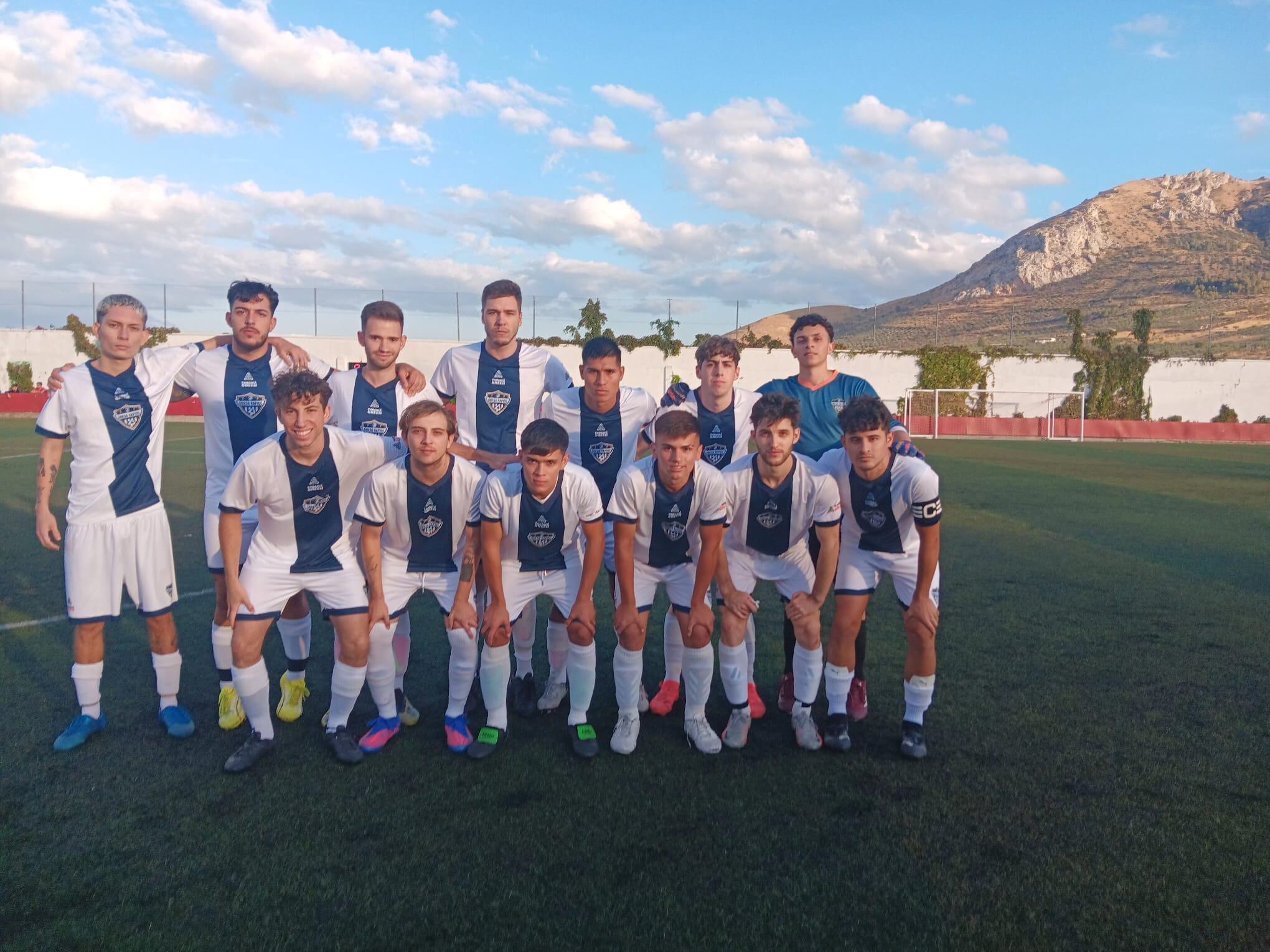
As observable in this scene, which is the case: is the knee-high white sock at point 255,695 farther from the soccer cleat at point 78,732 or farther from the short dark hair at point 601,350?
the short dark hair at point 601,350

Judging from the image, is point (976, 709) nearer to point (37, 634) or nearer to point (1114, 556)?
point (1114, 556)

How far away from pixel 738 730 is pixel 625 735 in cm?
53

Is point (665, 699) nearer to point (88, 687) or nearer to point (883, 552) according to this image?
point (883, 552)

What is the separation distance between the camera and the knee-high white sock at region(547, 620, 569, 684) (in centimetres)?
465

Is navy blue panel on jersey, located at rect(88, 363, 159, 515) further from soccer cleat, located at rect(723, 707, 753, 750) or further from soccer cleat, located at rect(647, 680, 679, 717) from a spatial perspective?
soccer cleat, located at rect(723, 707, 753, 750)

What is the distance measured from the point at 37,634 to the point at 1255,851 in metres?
6.55

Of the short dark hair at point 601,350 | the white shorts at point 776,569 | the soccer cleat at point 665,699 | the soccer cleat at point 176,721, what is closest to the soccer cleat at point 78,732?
the soccer cleat at point 176,721

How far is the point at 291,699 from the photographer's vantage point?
4387 millimetres

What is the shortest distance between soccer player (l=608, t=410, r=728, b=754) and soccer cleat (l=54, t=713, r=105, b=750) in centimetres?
242

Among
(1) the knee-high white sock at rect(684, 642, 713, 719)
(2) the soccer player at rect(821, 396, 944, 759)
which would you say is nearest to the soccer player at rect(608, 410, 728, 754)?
(1) the knee-high white sock at rect(684, 642, 713, 719)

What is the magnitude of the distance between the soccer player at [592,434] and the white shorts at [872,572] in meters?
1.22

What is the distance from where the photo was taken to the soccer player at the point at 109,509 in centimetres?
406

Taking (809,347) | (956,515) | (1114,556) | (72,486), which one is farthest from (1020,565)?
(72,486)

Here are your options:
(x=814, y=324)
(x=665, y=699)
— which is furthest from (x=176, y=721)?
(x=814, y=324)
